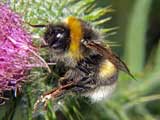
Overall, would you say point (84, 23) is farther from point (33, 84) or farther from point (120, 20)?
point (120, 20)

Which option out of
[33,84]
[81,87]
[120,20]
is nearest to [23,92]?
[33,84]

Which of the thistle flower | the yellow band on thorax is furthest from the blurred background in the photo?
the yellow band on thorax

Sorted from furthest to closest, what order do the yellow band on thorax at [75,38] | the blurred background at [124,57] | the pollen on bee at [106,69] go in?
1. the blurred background at [124,57]
2. the pollen on bee at [106,69]
3. the yellow band on thorax at [75,38]

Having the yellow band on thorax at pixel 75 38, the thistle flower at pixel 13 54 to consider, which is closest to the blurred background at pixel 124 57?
the thistle flower at pixel 13 54

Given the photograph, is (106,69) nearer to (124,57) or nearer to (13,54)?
(13,54)

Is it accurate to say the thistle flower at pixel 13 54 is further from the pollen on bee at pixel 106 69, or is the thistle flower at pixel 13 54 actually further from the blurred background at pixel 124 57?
the pollen on bee at pixel 106 69

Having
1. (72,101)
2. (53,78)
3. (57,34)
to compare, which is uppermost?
(57,34)

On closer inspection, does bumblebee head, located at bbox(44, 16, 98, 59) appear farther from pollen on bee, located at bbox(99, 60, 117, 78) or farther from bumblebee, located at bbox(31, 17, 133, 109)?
pollen on bee, located at bbox(99, 60, 117, 78)

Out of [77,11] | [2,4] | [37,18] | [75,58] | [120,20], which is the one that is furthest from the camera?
[120,20]
